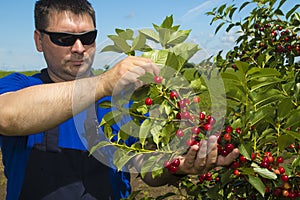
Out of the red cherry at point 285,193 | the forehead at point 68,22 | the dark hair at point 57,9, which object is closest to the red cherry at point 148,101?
the red cherry at point 285,193

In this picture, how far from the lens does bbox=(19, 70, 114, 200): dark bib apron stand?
1.74 metres

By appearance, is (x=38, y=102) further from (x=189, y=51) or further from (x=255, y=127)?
(x=255, y=127)

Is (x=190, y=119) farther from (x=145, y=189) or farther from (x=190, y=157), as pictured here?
(x=145, y=189)

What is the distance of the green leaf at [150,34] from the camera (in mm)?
1140

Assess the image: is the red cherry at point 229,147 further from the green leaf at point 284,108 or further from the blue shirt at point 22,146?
the blue shirt at point 22,146

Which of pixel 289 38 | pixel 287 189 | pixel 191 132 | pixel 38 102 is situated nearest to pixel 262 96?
pixel 191 132

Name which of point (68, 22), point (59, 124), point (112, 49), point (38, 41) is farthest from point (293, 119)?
point (38, 41)

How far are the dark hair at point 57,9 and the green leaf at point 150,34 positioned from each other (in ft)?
2.86

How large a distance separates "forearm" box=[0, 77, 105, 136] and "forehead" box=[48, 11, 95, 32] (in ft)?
2.03

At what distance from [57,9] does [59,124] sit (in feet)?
2.58

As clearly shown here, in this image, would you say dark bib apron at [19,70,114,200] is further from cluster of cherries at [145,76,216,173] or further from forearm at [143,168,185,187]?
cluster of cherries at [145,76,216,173]

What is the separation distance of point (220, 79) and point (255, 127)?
255mm

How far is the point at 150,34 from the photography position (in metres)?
1.15

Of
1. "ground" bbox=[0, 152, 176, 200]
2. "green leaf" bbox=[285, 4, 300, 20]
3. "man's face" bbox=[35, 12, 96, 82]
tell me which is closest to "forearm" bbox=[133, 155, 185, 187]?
"man's face" bbox=[35, 12, 96, 82]
